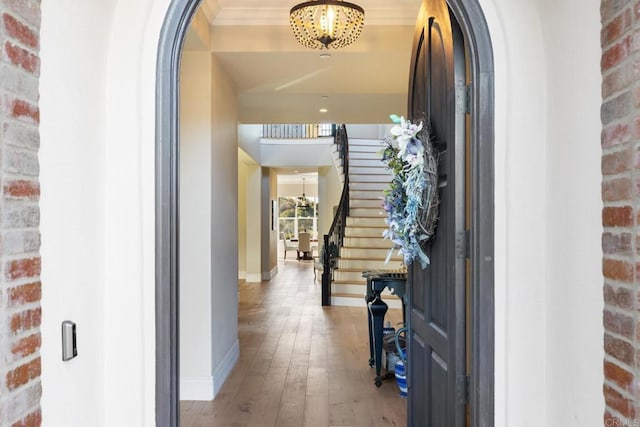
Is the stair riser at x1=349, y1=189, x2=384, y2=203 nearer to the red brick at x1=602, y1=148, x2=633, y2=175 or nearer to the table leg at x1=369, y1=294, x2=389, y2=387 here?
the table leg at x1=369, y1=294, x2=389, y2=387

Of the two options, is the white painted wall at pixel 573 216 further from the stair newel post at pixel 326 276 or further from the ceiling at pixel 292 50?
the stair newel post at pixel 326 276

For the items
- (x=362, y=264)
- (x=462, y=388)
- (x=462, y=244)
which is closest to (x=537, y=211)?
(x=462, y=244)

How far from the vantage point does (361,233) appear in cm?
954

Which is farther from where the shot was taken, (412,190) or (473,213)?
(412,190)

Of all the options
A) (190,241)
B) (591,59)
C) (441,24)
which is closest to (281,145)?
(190,241)

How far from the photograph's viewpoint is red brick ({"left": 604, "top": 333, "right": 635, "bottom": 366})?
3.96 ft

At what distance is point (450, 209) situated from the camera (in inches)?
77.2

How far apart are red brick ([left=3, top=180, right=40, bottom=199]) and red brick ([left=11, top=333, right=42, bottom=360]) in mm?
377

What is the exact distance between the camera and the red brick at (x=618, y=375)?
3.98 feet

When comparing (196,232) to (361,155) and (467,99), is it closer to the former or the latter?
(467,99)

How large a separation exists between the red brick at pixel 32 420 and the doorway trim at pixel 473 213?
461mm

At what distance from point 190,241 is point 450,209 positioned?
2.37m

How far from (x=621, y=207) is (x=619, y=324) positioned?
1.02ft

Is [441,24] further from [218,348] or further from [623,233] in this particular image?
[218,348]
